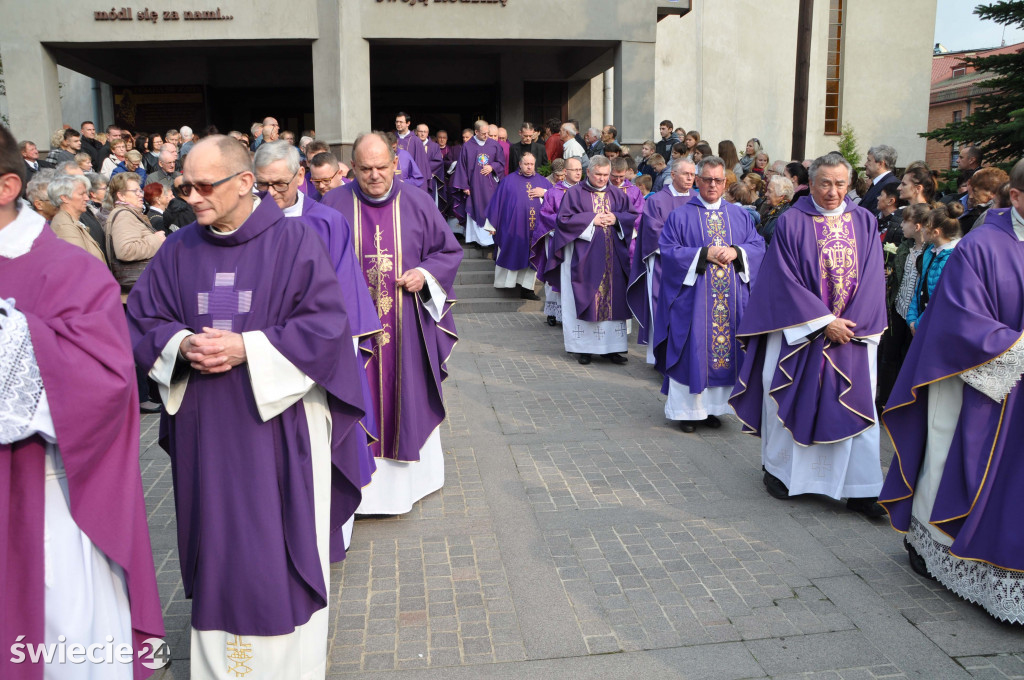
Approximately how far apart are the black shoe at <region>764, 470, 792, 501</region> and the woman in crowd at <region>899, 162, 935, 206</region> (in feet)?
9.79

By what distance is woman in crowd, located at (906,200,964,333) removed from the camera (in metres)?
6.16

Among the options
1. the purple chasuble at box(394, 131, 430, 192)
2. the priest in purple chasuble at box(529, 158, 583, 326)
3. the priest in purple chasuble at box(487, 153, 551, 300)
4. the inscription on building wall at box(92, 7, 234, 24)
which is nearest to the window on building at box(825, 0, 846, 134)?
the purple chasuble at box(394, 131, 430, 192)

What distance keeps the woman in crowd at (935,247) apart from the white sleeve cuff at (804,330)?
1294mm

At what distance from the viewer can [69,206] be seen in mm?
6766

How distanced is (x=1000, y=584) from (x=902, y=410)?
89 centimetres

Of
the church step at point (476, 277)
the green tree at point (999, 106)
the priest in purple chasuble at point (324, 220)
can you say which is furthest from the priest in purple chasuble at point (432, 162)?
the priest in purple chasuble at point (324, 220)

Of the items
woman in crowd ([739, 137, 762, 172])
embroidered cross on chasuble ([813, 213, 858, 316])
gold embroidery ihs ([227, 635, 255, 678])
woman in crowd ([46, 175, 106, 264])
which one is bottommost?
gold embroidery ihs ([227, 635, 255, 678])

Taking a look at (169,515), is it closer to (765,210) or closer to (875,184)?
(765,210)

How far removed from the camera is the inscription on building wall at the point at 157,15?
48.6 ft

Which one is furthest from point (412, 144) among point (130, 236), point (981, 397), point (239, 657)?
point (239, 657)

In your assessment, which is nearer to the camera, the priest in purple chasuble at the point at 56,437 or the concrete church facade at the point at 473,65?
the priest in purple chasuble at the point at 56,437

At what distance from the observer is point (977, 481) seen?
13.0 feet

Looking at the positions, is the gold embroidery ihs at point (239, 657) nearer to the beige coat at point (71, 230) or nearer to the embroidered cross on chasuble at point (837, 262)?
the embroidered cross on chasuble at point (837, 262)

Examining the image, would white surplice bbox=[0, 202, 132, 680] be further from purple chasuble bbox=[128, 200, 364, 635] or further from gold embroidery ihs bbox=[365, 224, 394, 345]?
gold embroidery ihs bbox=[365, 224, 394, 345]
